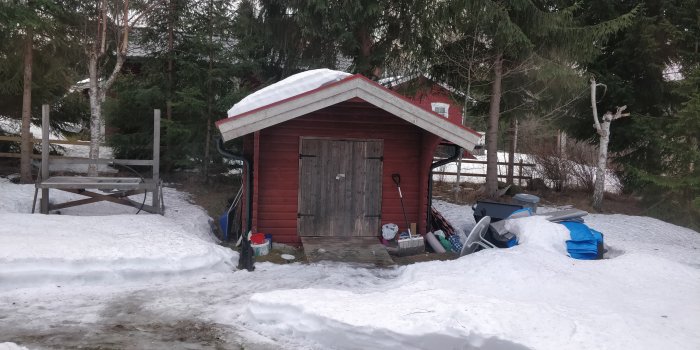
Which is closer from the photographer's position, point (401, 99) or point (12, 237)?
point (12, 237)

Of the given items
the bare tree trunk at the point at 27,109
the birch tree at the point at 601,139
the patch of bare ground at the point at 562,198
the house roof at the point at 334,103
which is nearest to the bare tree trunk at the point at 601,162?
the birch tree at the point at 601,139

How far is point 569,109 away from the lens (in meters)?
16.5

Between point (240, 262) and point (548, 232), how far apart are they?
16.2 ft

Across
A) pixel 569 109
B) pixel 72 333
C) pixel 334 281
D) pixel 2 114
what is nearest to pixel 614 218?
pixel 569 109

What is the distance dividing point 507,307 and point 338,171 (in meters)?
5.03

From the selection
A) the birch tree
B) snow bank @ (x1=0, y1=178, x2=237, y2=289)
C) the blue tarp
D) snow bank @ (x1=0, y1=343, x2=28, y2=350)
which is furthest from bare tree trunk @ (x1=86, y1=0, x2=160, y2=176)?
the birch tree

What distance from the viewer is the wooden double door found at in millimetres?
10078

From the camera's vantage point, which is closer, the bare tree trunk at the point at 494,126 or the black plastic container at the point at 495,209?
the black plastic container at the point at 495,209

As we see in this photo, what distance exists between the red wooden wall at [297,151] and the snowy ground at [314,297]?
1.48 m

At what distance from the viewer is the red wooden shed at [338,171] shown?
9.96 meters

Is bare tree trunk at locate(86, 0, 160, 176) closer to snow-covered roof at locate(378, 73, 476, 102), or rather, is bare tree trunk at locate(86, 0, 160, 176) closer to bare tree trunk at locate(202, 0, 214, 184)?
bare tree trunk at locate(202, 0, 214, 184)

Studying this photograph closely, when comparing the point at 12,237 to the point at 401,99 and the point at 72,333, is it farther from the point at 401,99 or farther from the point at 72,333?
the point at 401,99

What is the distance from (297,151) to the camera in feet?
32.9

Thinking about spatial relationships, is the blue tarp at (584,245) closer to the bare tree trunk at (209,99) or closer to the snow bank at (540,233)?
the snow bank at (540,233)
